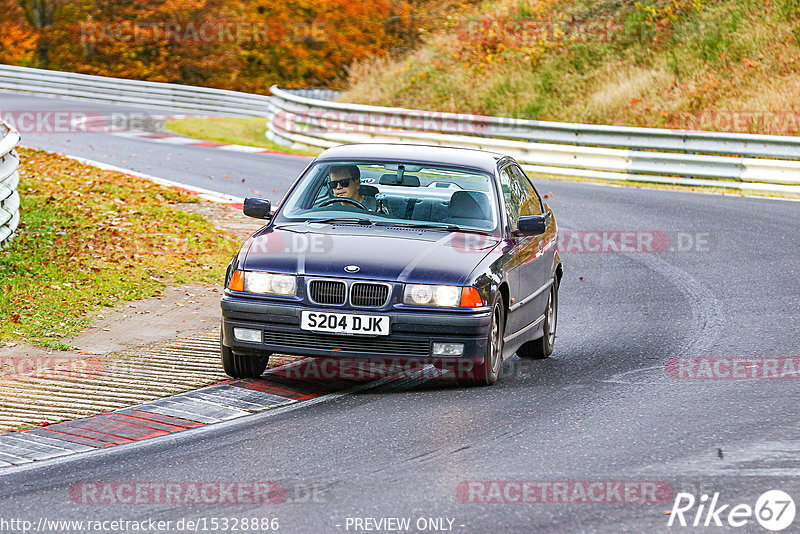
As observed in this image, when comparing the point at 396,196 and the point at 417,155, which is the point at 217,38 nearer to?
the point at 417,155

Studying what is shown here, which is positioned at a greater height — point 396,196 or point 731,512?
point 396,196

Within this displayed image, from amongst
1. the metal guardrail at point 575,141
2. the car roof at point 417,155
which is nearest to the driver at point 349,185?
the car roof at point 417,155

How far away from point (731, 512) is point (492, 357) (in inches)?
118

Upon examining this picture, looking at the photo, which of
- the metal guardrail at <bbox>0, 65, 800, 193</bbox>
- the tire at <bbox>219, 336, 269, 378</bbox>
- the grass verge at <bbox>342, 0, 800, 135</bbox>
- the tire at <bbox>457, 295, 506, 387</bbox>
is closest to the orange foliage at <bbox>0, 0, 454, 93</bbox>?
the grass verge at <bbox>342, 0, 800, 135</bbox>

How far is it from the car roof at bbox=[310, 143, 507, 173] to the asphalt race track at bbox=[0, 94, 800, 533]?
65.9 inches

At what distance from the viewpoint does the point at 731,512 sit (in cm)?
573

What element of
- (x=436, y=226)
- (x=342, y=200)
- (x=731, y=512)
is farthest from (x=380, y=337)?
(x=731, y=512)

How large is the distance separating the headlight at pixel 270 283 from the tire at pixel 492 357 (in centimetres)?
136

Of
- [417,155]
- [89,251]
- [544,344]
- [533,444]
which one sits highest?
[417,155]

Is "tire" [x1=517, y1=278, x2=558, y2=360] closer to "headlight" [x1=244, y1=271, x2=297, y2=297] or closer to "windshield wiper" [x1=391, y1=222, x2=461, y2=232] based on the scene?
"windshield wiper" [x1=391, y1=222, x2=461, y2=232]

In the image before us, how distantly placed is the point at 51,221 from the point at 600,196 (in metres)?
9.78

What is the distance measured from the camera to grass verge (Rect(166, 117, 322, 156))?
29.7 metres

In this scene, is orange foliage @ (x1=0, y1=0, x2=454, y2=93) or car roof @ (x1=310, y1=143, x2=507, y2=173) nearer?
car roof @ (x1=310, y1=143, x2=507, y2=173)

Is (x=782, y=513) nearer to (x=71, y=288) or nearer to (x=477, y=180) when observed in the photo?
(x=477, y=180)
